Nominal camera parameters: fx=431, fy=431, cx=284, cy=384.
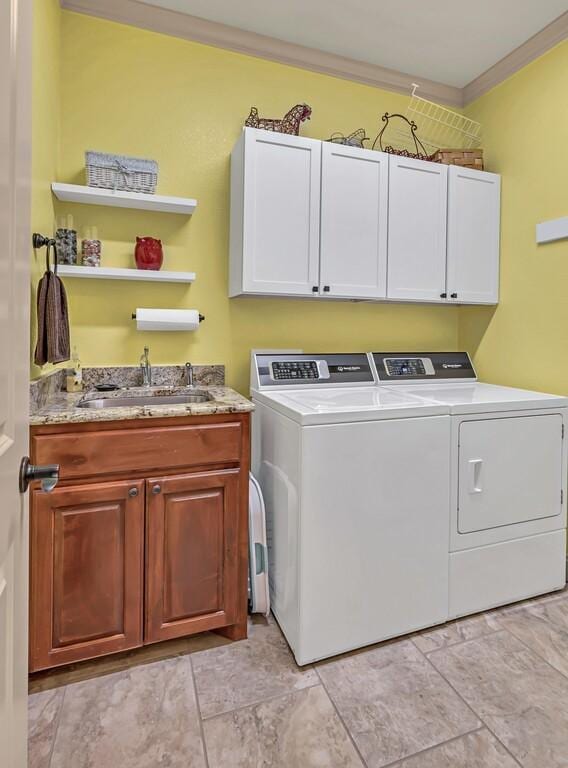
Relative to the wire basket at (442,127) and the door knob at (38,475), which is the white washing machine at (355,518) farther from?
the wire basket at (442,127)

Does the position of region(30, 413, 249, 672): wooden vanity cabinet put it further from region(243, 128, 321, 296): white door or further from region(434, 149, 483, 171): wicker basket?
region(434, 149, 483, 171): wicker basket

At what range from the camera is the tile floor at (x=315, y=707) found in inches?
50.6

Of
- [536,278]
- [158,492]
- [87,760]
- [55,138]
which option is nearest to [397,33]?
[536,278]

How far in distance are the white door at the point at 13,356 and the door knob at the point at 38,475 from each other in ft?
0.08

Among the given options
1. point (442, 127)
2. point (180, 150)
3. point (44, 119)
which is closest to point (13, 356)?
point (44, 119)

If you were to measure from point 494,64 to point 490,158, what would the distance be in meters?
0.50

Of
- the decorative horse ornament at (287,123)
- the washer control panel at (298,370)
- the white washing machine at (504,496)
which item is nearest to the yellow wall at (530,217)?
the white washing machine at (504,496)

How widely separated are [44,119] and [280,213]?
104cm

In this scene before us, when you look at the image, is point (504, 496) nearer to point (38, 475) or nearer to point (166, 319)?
point (166, 319)

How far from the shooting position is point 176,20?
218 cm

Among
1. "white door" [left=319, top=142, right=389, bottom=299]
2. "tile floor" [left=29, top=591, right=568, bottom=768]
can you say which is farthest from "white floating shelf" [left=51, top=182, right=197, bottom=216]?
"tile floor" [left=29, top=591, right=568, bottom=768]

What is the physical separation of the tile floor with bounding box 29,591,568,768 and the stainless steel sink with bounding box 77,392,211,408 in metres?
1.03

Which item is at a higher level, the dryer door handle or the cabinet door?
the dryer door handle

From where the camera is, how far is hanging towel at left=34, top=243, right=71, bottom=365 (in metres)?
1.58
